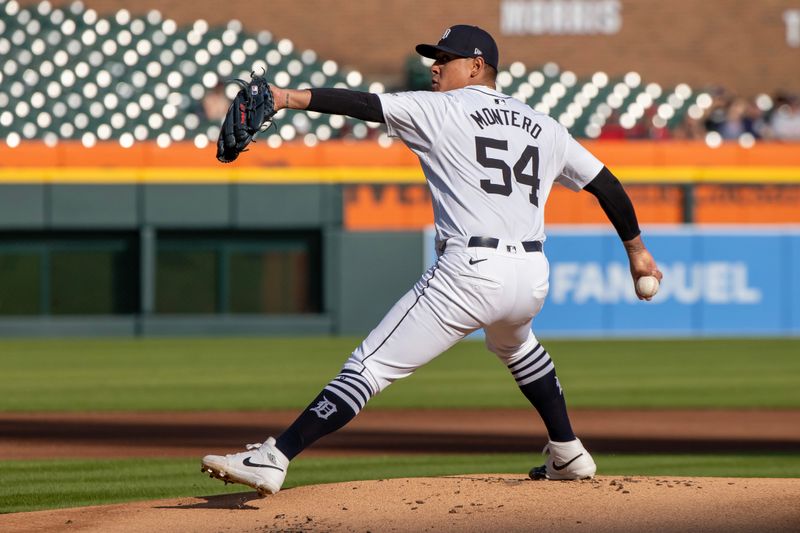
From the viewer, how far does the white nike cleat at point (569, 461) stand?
491cm

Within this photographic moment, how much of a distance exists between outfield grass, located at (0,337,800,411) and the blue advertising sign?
67 cm

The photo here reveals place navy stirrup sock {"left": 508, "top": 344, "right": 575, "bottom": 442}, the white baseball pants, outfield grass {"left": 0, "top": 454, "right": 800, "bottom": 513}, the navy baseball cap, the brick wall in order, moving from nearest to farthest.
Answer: the white baseball pants
the navy baseball cap
navy stirrup sock {"left": 508, "top": 344, "right": 575, "bottom": 442}
outfield grass {"left": 0, "top": 454, "right": 800, "bottom": 513}
the brick wall

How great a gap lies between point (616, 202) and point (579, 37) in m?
18.2

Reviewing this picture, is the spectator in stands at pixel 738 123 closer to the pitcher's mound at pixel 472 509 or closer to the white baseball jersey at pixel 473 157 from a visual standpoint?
the pitcher's mound at pixel 472 509

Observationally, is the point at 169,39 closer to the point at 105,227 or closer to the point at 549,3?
the point at 105,227

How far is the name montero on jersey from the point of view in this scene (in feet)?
14.4

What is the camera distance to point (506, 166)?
14.5 ft

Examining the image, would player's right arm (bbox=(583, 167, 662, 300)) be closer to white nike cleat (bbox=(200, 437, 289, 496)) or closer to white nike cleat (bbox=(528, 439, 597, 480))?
white nike cleat (bbox=(528, 439, 597, 480))

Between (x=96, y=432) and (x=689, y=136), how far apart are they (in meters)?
12.5

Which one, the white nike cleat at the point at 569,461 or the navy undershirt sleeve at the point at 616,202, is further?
the white nike cleat at the point at 569,461

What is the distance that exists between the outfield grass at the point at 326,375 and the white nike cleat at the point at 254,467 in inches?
220

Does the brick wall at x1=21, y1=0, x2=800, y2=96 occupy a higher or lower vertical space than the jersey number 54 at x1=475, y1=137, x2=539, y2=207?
higher

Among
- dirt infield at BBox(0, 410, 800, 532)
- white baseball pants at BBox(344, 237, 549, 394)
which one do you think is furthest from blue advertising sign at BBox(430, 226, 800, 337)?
white baseball pants at BBox(344, 237, 549, 394)

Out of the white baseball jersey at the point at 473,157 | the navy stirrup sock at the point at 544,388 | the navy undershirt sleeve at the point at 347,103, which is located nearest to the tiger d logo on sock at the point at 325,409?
the white baseball jersey at the point at 473,157
